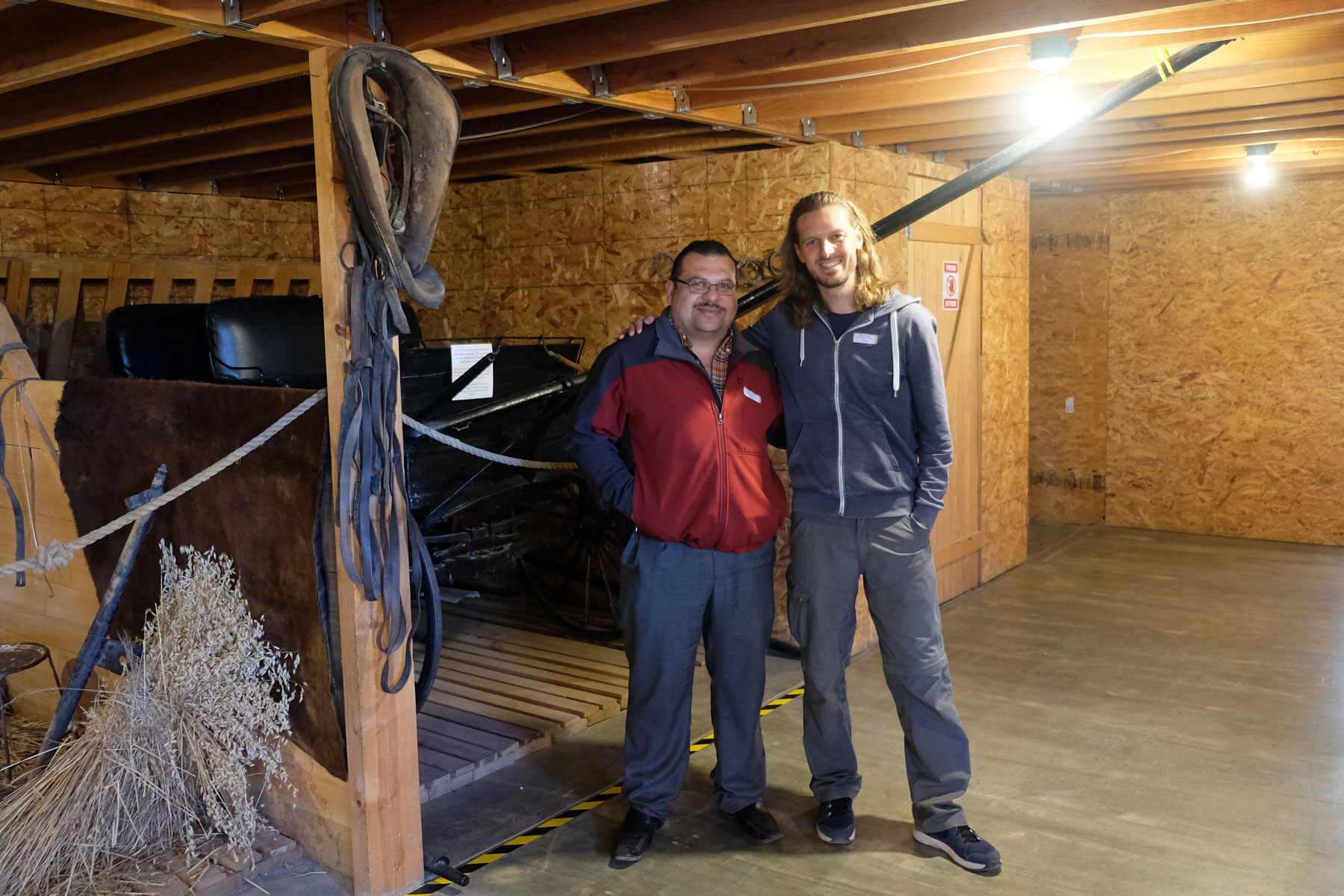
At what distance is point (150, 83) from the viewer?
370cm

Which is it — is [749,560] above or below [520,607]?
above

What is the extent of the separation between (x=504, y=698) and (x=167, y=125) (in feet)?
9.52

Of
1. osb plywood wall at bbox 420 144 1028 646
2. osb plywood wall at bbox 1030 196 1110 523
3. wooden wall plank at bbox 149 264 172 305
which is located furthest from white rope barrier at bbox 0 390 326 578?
osb plywood wall at bbox 1030 196 1110 523

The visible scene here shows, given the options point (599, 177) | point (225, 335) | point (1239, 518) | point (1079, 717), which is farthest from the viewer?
point (1239, 518)

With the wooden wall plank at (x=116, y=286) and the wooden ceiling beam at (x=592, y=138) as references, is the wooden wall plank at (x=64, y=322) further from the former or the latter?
the wooden ceiling beam at (x=592, y=138)

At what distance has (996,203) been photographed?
6.27m

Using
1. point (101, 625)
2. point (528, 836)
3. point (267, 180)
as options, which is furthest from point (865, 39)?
point (267, 180)

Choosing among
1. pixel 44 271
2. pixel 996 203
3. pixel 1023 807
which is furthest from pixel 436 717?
pixel 996 203

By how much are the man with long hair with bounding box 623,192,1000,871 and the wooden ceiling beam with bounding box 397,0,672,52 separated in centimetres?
86

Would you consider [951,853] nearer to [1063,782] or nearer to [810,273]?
[1063,782]

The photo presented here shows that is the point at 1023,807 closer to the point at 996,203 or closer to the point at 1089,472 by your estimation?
the point at 996,203

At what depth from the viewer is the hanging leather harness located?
280cm

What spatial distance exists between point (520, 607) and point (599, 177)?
94.0 inches

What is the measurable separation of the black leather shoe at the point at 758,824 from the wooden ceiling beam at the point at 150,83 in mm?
2632
